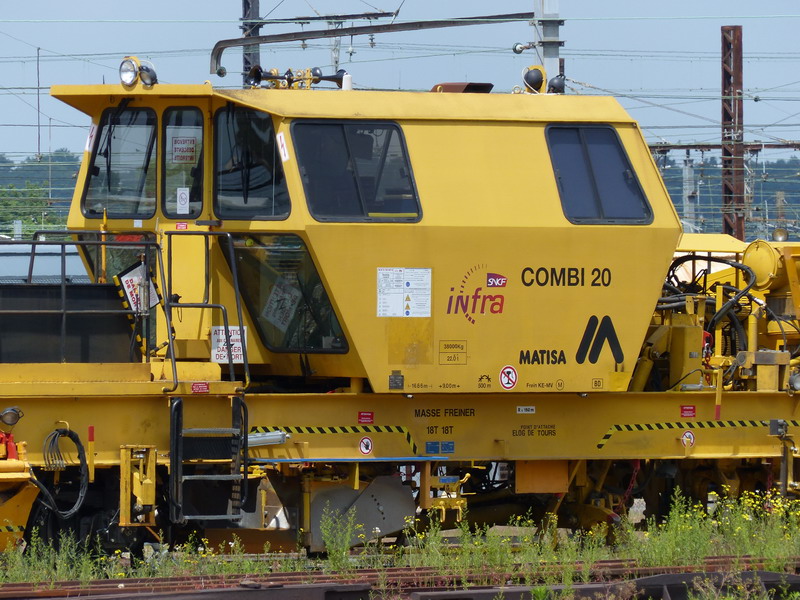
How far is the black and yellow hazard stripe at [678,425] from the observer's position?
9.16m

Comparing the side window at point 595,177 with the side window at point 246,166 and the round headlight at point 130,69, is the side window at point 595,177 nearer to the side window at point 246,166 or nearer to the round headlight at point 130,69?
the side window at point 246,166

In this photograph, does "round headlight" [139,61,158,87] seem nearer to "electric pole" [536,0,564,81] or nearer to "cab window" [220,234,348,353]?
"cab window" [220,234,348,353]

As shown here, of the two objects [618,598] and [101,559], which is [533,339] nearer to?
[618,598]

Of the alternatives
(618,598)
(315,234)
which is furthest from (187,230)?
(618,598)

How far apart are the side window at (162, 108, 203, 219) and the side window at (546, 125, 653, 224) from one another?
9.34 ft

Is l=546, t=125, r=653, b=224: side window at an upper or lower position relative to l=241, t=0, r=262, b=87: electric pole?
lower

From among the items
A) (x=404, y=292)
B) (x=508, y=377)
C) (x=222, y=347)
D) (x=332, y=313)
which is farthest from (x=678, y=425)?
(x=222, y=347)

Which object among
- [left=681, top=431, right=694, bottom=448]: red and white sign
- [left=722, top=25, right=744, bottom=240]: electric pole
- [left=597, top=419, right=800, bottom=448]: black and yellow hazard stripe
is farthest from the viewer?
[left=722, top=25, right=744, bottom=240]: electric pole

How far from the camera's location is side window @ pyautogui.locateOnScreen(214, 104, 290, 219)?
8.60m

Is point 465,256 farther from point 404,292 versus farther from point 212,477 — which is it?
point 212,477

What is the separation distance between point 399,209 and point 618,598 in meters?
3.32

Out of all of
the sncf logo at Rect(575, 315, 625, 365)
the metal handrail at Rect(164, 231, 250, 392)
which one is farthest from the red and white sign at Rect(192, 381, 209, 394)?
the sncf logo at Rect(575, 315, 625, 365)

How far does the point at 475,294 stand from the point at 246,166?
209cm

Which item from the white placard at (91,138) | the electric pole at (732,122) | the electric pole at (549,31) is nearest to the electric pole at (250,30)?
the electric pole at (549,31)
